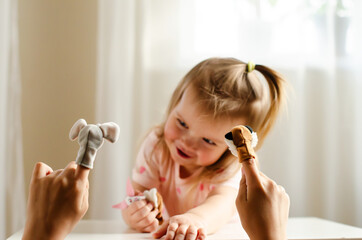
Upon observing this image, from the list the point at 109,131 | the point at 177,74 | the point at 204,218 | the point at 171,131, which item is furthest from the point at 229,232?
the point at 177,74

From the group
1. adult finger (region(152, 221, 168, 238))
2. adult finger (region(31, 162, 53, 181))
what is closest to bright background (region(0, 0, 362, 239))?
adult finger (region(152, 221, 168, 238))

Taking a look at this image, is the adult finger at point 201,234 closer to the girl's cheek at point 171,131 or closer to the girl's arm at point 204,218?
the girl's arm at point 204,218

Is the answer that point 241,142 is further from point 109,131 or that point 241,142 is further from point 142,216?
point 142,216

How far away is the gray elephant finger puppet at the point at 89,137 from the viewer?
1.74 feet

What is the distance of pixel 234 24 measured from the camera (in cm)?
131

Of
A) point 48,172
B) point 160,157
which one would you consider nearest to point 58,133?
point 160,157

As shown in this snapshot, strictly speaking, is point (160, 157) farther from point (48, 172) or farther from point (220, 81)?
point (48, 172)

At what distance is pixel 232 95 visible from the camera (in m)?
0.93

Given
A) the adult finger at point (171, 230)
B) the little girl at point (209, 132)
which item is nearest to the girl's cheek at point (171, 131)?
the little girl at point (209, 132)

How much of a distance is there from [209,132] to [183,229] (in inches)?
11.2

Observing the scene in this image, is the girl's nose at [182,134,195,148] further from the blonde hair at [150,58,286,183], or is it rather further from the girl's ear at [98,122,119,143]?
the girl's ear at [98,122,119,143]

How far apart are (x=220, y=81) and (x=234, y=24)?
432 mm

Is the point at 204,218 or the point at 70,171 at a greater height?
the point at 70,171

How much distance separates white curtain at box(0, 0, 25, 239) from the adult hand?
466mm
